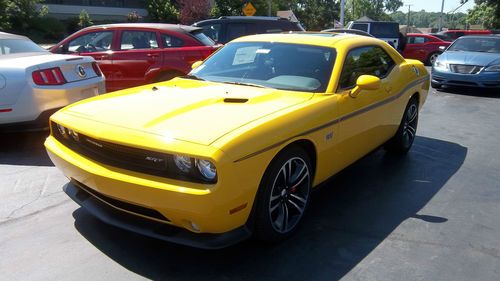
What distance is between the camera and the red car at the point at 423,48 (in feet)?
62.3

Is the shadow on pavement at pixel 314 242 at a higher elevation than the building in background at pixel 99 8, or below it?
below

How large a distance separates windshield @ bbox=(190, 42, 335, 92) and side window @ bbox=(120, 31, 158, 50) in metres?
3.54

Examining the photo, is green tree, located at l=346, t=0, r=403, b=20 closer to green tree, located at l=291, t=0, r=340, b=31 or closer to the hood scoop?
green tree, located at l=291, t=0, r=340, b=31

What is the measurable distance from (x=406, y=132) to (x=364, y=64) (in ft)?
4.81

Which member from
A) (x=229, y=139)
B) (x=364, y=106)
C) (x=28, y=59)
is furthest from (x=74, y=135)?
(x=28, y=59)

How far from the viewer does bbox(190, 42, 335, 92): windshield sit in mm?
4016

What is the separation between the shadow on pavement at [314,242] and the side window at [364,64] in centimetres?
102

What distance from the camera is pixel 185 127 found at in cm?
302

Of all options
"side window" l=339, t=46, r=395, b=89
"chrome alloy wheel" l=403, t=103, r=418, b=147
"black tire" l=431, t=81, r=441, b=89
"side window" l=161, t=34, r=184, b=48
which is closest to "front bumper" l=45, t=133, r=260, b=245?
"side window" l=339, t=46, r=395, b=89

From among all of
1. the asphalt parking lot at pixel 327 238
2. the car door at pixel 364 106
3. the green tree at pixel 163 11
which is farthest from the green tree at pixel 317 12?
the asphalt parking lot at pixel 327 238

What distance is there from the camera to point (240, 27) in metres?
10.7

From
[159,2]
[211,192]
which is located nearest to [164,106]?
[211,192]

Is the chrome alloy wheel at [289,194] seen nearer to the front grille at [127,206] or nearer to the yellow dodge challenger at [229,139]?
the yellow dodge challenger at [229,139]

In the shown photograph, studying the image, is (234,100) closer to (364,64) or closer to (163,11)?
(364,64)
